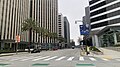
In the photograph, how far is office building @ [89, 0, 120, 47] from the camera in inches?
2366

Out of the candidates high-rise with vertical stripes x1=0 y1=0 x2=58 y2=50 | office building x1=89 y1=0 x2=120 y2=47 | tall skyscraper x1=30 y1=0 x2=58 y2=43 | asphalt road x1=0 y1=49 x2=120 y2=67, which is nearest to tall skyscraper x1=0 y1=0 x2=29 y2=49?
high-rise with vertical stripes x1=0 y1=0 x2=58 y2=50

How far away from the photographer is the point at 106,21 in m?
71.8

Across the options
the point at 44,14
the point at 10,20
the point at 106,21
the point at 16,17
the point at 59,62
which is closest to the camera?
the point at 59,62

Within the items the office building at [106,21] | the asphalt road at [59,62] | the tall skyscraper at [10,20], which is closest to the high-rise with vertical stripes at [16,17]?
the tall skyscraper at [10,20]

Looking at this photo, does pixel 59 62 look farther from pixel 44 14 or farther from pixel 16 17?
pixel 44 14

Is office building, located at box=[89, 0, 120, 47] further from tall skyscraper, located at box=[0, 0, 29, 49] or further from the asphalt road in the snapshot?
the asphalt road

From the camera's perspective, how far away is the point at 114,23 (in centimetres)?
6731

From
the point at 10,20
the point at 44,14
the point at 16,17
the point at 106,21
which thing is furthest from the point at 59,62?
the point at 44,14

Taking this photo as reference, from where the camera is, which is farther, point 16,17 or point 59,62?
point 16,17

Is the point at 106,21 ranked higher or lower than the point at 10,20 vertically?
lower

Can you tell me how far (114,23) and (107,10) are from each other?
746 centimetres

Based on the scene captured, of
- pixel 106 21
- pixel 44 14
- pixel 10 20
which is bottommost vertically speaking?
pixel 106 21

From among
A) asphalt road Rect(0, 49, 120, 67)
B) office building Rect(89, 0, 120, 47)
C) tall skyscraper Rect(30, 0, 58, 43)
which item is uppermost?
tall skyscraper Rect(30, 0, 58, 43)

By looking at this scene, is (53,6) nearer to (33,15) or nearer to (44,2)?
(44,2)
